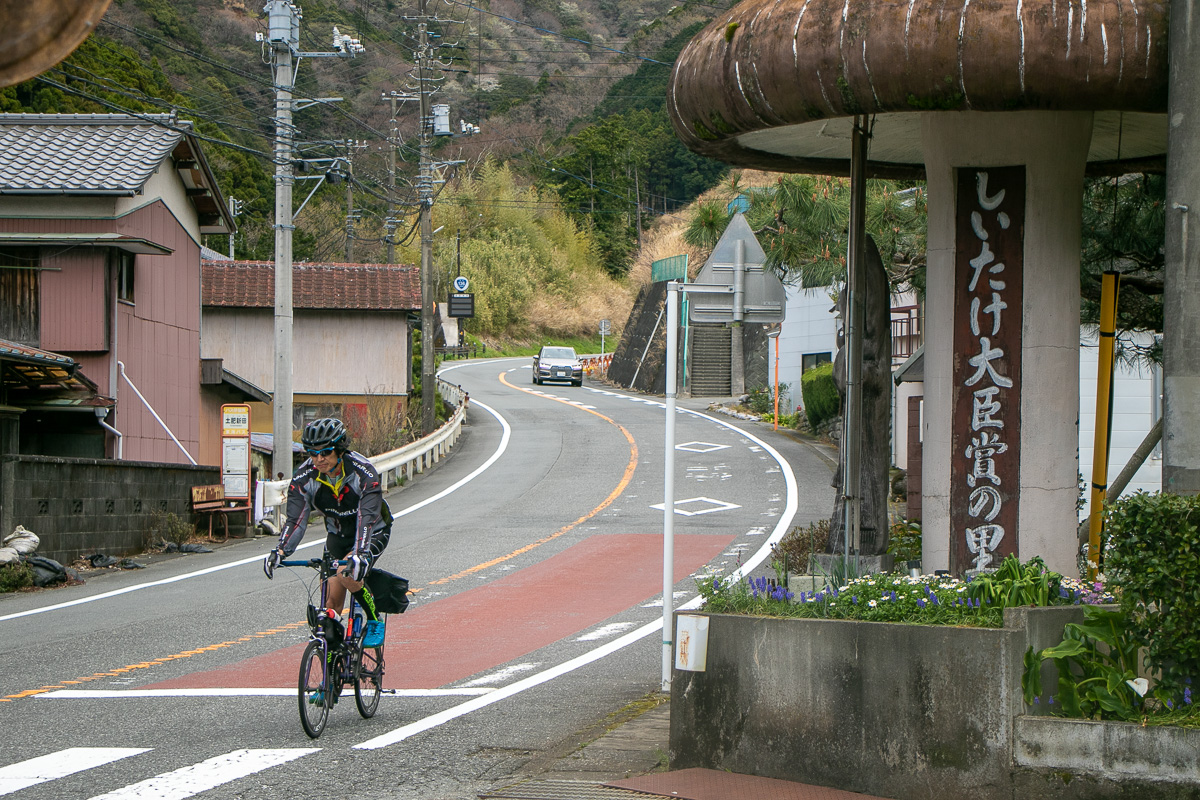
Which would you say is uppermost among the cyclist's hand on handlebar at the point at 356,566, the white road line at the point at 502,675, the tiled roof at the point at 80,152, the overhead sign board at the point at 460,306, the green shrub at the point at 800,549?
the tiled roof at the point at 80,152

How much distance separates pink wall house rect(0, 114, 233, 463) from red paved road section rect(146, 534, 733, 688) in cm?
1012

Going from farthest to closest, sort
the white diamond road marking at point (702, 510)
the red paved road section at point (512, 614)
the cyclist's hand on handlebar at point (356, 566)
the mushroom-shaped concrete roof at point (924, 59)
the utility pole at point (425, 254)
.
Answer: the utility pole at point (425, 254), the white diamond road marking at point (702, 510), the red paved road section at point (512, 614), the cyclist's hand on handlebar at point (356, 566), the mushroom-shaped concrete roof at point (924, 59)

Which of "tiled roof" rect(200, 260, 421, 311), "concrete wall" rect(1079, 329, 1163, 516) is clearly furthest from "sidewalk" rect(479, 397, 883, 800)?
"tiled roof" rect(200, 260, 421, 311)

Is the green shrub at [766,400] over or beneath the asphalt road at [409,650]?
over

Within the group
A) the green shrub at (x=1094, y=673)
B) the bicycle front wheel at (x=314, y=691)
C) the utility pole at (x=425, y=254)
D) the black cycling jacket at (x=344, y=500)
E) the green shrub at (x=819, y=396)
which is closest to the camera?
the green shrub at (x=1094, y=673)

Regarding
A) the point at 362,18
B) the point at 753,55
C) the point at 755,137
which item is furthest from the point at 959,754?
the point at 362,18

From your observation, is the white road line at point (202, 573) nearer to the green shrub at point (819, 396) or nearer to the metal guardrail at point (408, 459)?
the metal guardrail at point (408, 459)

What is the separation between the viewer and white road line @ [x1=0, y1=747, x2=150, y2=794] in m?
6.22

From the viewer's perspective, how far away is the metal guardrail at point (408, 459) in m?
21.6

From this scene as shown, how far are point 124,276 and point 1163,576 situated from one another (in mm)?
21579

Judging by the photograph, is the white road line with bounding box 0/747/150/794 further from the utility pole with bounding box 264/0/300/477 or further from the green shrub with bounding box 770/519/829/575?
the utility pole with bounding box 264/0/300/477

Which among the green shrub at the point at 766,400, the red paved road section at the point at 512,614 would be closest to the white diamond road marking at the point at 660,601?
the red paved road section at the point at 512,614

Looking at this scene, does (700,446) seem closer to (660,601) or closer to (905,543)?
(660,601)

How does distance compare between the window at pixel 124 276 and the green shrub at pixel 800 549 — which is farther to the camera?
the window at pixel 124 276
